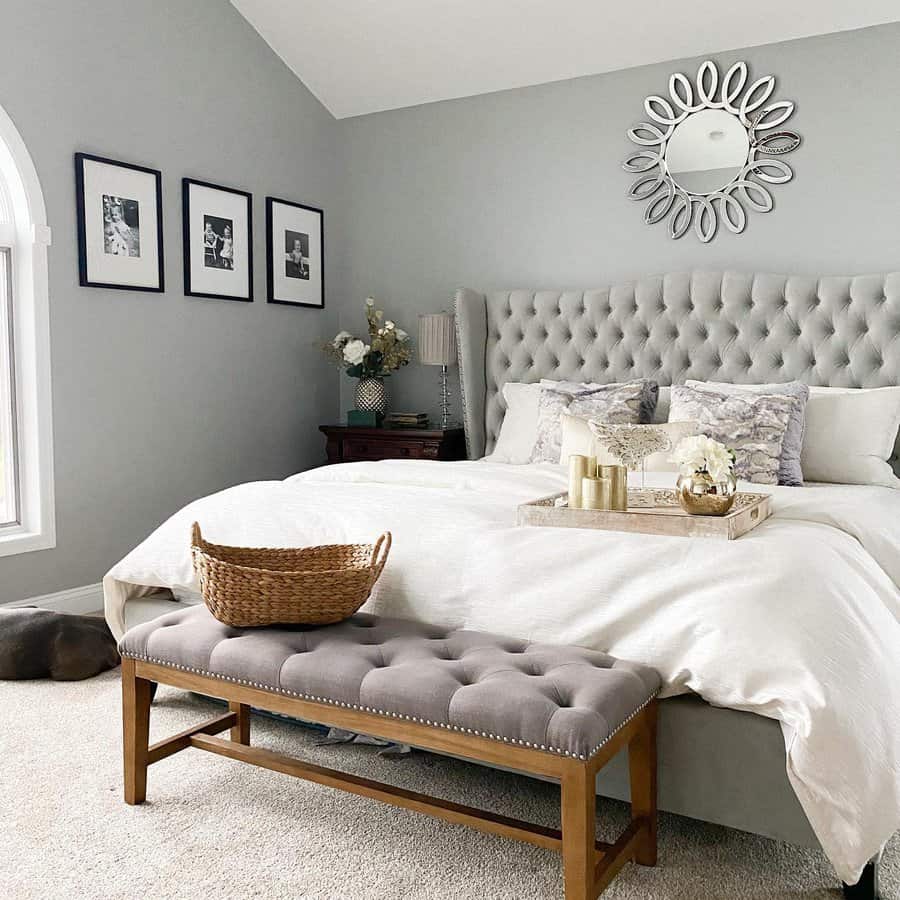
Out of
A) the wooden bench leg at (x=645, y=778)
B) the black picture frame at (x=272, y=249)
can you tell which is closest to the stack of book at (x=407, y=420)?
the black picture frame at (x=272, y=249)

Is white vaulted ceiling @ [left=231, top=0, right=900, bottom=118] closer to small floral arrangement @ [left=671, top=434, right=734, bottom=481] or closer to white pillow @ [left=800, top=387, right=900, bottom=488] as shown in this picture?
white pillow @ [left=800, top=387, right=900, bottom=488]

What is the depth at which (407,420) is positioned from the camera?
17.4ft

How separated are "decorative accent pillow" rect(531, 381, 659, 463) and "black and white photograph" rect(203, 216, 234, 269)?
1817 millimetres

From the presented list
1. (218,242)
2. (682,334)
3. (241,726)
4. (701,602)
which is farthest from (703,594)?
(218,242)

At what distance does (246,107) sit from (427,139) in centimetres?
101

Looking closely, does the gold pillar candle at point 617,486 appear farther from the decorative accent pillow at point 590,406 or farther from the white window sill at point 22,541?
the white window sill at point 22,541

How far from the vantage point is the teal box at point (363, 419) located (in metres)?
5.32

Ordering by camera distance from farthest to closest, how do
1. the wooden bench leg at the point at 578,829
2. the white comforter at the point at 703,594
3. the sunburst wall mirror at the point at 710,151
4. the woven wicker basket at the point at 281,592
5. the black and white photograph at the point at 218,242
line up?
the black and white photograph at the point at 218,242 → the sunburst wall mirror at the point at 710,151 → the woven wicker basket at the point at 281,592 → the white comforter at the point at 703,594 → the wooden bench leg at the point at 578,829

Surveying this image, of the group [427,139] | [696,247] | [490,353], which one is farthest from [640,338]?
[427,139]

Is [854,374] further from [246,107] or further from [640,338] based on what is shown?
[246,107]

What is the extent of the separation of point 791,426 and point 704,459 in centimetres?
125

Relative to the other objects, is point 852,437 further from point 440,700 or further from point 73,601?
point 73,601

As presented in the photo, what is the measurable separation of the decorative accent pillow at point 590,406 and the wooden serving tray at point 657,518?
1285 mm

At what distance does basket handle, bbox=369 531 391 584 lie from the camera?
99.2 inches
